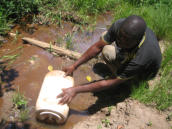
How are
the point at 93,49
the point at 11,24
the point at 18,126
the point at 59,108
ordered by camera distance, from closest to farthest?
the point at 59,108, the point at 18,126, the point at 93,49, the point at 11,24

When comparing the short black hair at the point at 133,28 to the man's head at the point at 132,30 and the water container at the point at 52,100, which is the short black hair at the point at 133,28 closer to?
the man's head at the point at 132,30

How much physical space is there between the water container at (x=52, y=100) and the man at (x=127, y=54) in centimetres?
8

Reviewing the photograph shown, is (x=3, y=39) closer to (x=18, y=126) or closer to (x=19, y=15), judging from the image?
(x=19, y=15)

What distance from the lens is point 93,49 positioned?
8.64 feet

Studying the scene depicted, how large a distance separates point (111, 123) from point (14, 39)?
7.61 ft

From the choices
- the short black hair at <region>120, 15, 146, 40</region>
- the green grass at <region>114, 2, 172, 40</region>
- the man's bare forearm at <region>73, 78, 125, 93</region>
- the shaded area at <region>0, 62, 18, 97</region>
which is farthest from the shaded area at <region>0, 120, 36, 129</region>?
the green grass at <region>114, 2, 172, 40</region>

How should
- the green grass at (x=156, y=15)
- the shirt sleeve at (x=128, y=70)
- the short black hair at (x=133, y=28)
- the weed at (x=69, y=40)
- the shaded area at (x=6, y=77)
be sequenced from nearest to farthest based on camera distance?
1. the short black hair at (x=133, y=28)
2. the shirt sleeve at (x=128, y=70)
3. the shaded area at (x=6, y=77)
4. the weed at (x=69, y=40)
5. the green grass at (x=156, y=15)

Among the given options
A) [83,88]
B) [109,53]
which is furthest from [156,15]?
[83,88]

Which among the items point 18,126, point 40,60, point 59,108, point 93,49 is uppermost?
point 93,49

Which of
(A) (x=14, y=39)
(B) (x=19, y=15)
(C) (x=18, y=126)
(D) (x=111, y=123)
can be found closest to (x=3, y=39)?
(A) (x=14, y=39)

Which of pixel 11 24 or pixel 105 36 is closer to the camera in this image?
pixel 105 36

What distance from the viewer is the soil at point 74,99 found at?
7.68 ft

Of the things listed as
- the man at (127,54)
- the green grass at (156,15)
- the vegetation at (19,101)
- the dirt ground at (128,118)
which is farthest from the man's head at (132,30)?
the green grass at (156,15)

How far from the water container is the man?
3.1 inches
